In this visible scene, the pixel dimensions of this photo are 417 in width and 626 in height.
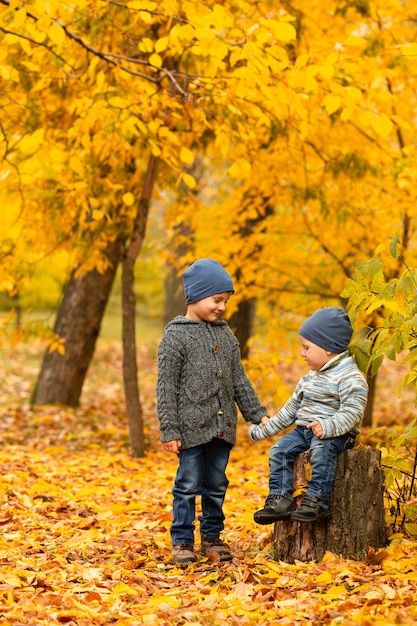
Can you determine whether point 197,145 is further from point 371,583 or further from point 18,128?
point 371,583

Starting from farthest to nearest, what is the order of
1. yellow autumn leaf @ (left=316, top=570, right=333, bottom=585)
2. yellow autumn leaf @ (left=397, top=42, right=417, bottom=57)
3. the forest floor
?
1. yellow autumn leaf @ (left=397, top=42, right=417, bottom=57)
2. yellow autumn leaf @ (left=316, top=570, right=333, bottom=585)
3. the forest floor

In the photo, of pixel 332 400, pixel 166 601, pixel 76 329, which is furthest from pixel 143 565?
pixel 76 329

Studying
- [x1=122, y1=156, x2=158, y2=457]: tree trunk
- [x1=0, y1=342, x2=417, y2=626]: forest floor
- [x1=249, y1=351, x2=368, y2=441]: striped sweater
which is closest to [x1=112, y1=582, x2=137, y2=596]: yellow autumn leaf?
[x1=0, y1=342, x2=417, y2=626]: forest floor

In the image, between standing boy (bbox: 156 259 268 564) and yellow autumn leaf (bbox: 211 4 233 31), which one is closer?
standing boy (bbox: 156 259 268 564)

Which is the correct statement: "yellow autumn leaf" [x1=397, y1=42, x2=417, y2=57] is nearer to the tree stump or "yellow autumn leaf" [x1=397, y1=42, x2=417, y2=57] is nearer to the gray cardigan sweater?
the gray cardigan sweater

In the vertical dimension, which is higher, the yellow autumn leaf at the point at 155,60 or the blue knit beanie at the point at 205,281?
the yellow autumn leaf at the point at 155,60

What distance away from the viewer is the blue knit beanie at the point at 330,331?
12.3 feet

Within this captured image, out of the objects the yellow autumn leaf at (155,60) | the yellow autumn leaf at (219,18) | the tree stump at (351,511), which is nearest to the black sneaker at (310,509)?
the tree stump at (351,511)

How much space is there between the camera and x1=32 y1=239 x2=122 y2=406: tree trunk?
9414mm

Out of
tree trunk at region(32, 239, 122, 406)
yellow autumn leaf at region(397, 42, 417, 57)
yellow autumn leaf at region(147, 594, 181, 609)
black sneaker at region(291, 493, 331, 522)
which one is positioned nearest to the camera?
yellow autumn leaf at region(147, 594, 181, 609)

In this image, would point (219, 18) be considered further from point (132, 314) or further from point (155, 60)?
point (132, 314)

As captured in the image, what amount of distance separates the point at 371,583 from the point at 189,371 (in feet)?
4.48

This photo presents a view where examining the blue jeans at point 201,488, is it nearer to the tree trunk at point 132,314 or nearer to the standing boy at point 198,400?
the standing boy at point 198,400

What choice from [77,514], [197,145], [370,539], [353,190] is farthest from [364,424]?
[370,539]
